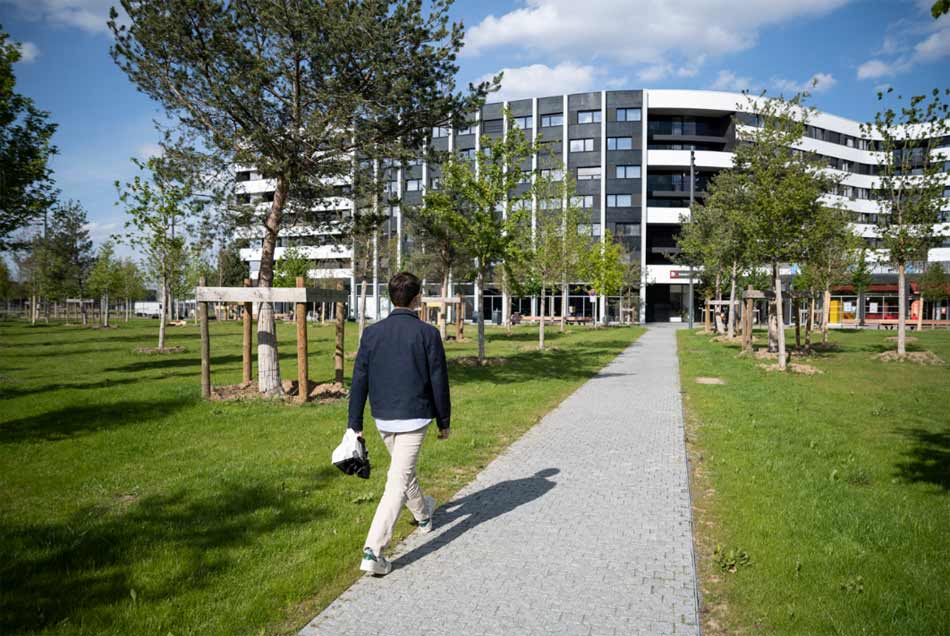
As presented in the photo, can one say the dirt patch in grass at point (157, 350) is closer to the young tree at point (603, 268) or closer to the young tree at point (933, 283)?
the young tree at point (603, 268)

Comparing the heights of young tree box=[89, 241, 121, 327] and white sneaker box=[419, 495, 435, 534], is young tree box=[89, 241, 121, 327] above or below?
above

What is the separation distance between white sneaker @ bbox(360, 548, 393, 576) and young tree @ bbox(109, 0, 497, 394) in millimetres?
7529

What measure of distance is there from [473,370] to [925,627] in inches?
486

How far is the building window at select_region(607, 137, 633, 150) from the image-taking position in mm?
57312

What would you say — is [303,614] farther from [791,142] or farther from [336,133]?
[791,142]

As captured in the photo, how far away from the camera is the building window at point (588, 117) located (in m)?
58.0

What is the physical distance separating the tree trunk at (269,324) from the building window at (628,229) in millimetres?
48778

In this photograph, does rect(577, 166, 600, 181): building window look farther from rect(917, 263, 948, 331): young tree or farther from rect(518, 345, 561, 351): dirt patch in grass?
rect(518, 345, 561, 351): dirt patch in grass

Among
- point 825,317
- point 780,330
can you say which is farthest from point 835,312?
point 780,330

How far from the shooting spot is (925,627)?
3.27 metres

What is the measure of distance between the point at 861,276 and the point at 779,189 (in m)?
25.8

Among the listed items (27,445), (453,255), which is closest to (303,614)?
(27,445)

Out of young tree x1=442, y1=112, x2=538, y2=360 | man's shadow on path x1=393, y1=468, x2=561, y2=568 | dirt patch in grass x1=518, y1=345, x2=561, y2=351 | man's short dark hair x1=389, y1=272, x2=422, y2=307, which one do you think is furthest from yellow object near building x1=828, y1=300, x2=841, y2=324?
man's short dark hair x1=389, y1=272, x2=422, y2=307

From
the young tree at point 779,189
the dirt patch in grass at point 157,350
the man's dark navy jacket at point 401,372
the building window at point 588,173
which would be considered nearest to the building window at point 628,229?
the building window at point 588,173
